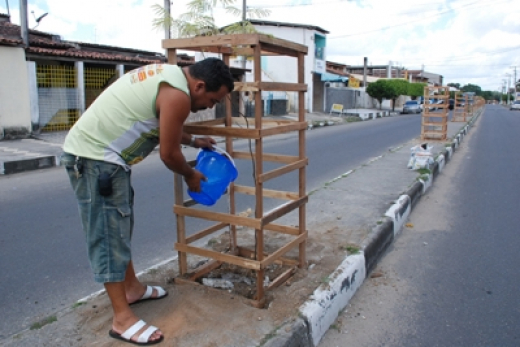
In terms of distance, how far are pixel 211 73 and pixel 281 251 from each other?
4.36ft

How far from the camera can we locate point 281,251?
312 cm

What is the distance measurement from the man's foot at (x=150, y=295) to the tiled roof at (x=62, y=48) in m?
12.5

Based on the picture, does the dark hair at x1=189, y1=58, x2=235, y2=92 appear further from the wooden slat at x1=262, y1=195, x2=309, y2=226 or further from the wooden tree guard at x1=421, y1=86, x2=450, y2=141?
the wooden tree guard at x1=421, y1=86, x2=450, y2=141

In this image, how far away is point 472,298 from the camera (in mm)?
3500

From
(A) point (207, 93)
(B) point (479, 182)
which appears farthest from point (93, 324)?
(B) point (479, 182)

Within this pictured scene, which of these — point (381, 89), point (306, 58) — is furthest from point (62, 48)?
point (381, 89)

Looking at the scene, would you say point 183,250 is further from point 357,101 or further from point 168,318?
point 357,101

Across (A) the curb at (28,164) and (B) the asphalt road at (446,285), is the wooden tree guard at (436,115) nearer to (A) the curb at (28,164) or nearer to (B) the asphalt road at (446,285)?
(B) the asphalt road at (446,285)

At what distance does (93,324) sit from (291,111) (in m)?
27.9

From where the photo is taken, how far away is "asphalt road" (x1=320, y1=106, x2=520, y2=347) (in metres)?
2.97

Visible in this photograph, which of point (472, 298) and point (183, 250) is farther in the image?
point (472, 298)

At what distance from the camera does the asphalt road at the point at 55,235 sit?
3396mm

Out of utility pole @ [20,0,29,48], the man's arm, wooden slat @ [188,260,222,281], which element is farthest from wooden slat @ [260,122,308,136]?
utility pole @ [20,0,29,48]

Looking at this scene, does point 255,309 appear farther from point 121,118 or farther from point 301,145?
point 121,118
